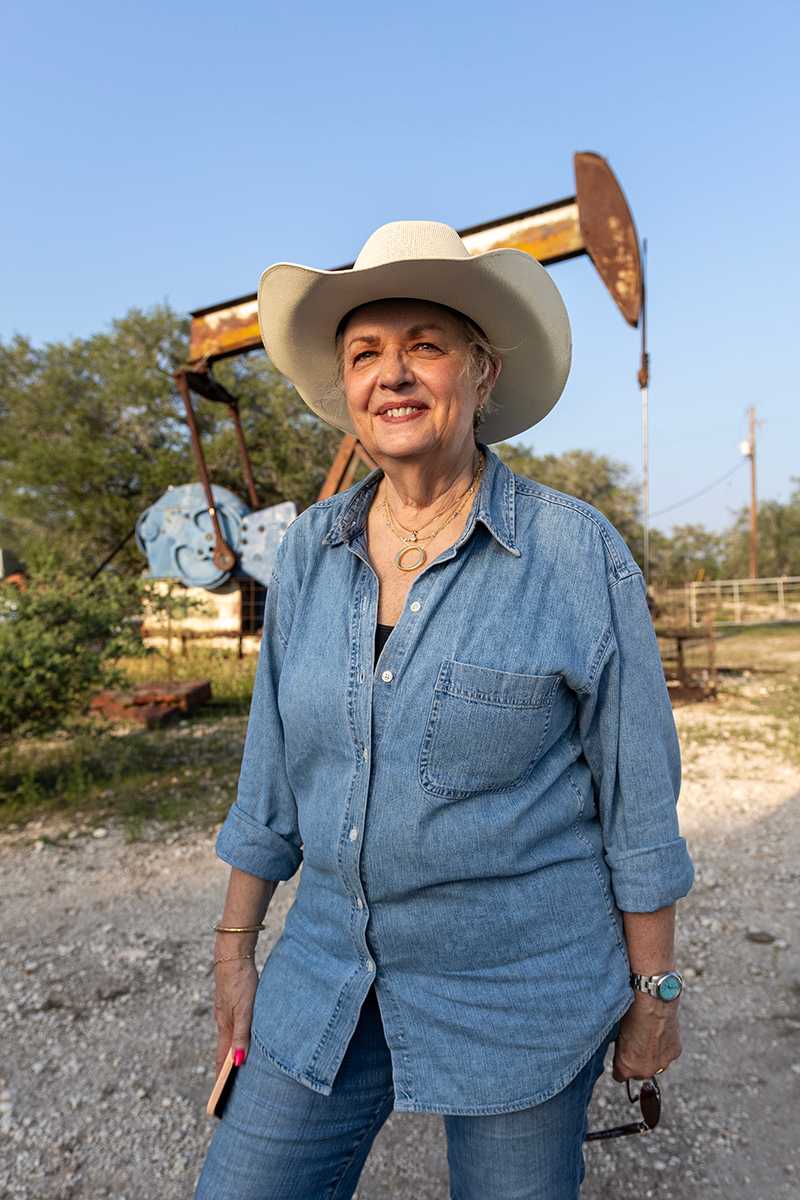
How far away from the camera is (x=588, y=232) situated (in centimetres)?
575

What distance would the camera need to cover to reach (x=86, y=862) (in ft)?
15.1

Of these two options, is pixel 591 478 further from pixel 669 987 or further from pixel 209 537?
pixel 669 987

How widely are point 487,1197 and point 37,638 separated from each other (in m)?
4.70

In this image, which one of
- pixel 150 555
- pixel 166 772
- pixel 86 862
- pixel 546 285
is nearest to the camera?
pixel 546 285

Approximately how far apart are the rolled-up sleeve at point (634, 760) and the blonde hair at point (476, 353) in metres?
0.47

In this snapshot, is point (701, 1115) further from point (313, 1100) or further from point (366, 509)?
point (366, 509)

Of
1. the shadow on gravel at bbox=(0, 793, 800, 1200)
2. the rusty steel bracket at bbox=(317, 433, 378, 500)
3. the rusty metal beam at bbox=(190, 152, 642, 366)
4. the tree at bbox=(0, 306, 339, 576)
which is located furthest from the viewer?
the tree at bbox=(0, 306, 339, 576)

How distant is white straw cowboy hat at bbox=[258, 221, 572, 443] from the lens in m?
1.49

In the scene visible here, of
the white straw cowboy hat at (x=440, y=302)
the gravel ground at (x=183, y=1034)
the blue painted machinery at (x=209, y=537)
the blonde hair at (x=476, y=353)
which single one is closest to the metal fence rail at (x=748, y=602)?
the blue painted machinery at (x=209, y=537)

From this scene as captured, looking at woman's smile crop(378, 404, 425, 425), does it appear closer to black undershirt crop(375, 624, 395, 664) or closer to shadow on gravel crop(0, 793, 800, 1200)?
black undershirt crop(375, 624, 395, 664)

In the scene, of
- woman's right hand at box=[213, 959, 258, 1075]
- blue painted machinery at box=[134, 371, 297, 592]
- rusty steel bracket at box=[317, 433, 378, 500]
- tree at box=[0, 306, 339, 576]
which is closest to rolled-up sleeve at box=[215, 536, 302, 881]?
woman's right hand at box=[213, 959, 258, 1075]

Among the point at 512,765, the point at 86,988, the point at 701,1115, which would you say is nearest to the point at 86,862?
the point at 86,988

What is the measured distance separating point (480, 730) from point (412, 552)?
1.29 ft

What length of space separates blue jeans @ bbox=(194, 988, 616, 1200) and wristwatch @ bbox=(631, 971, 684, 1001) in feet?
0.38
